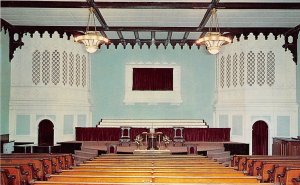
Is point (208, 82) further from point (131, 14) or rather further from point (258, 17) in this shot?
point (131, 14)

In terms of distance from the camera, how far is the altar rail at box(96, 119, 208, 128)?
59.8ft

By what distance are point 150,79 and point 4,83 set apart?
6627mm

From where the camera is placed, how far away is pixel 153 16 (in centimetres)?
1435

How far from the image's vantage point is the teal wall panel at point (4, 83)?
601 inches

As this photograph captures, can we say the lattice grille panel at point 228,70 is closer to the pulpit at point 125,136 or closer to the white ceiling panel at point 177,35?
the white ceiling panel at point 177,35

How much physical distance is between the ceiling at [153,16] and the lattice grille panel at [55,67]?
1066 mm

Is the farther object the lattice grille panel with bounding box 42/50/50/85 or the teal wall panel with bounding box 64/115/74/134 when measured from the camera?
the teal wall panel with bounding box 64/115/74/134

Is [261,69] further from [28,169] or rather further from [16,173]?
[16,173]

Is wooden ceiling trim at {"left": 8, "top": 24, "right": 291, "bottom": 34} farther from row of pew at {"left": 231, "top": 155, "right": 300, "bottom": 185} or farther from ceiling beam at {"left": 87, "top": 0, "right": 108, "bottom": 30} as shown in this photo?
row of pew at {"left": 231, "top": 155, "right": 300, "bottom": 185}

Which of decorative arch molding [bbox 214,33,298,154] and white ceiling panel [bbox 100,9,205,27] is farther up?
white ceiling panel [bbox 100,9,205,27]

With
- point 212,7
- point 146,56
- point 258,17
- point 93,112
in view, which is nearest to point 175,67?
point 146,56

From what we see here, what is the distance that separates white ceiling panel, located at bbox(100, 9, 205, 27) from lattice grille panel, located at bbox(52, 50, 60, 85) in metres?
2.97

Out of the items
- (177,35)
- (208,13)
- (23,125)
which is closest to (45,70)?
(23,125)

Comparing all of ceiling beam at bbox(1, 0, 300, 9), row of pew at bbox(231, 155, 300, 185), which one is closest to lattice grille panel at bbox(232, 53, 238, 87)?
ceiling beam at bbox(1, 0, 300, 9)
